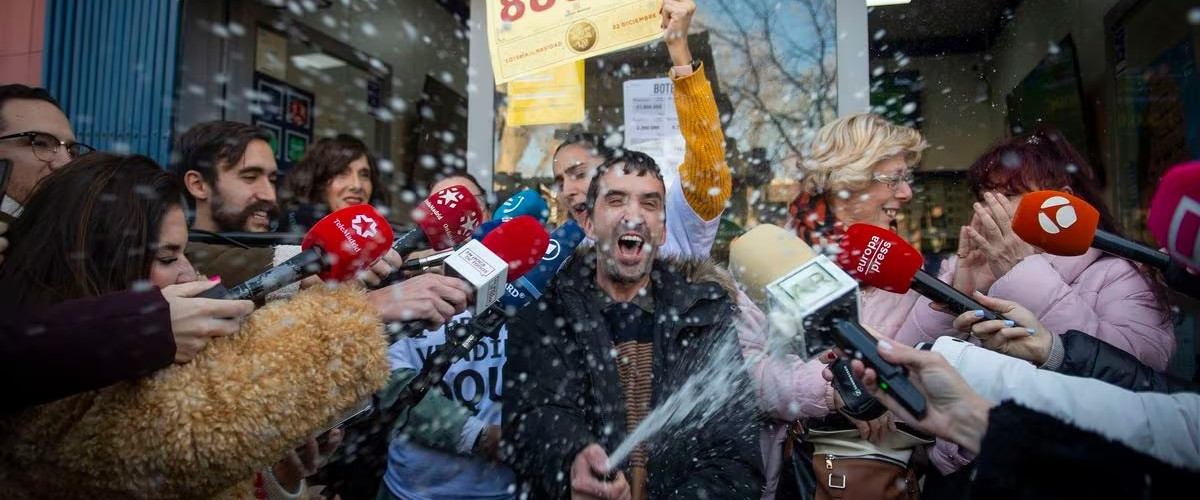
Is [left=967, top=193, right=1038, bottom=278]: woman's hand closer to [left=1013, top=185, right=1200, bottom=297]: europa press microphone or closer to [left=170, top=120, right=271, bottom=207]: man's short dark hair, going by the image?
[left=1013, top=185, right=1200, bottom=297]: europa press microphone

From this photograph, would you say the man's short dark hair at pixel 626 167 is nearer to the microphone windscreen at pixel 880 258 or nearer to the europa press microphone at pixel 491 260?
the europa press microphone at pixel 491 260

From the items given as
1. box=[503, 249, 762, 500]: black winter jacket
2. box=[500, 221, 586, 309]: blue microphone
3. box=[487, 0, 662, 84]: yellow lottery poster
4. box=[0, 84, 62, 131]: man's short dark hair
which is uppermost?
box=[487, 0, 662, 84]: yellow lottery poster

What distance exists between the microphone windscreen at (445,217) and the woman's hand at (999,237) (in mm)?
1717

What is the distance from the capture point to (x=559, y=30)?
3.65 metres

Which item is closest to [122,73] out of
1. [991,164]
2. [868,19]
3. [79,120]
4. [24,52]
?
[79,120]

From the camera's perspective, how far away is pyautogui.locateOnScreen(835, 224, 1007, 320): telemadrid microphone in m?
2.10

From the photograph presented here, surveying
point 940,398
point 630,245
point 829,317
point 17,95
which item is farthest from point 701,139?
point 17,95

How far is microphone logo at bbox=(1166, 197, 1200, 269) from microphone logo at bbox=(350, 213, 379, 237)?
1818 millimetres

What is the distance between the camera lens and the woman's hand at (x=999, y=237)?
244 centimetres

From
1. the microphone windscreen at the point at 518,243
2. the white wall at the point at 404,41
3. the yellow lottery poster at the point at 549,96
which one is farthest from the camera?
the white wall at the point at 404,41

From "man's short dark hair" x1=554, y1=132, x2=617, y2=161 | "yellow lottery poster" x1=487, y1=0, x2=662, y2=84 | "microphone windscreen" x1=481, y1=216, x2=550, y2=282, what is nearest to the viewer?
"microphone windscreen" x1=481, y1=216, x2=550, y2=282

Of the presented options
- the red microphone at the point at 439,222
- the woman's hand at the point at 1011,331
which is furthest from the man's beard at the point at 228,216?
the woman's hand at the point at 1011,331

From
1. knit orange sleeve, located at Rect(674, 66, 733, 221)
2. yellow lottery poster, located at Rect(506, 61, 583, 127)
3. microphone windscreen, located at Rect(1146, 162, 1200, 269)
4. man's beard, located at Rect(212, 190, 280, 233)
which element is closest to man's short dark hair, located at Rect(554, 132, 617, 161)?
knit orange sleeve, located at Rect(674, 66, 733, 221)

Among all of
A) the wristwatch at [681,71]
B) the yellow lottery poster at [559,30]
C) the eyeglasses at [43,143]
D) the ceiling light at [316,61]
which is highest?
the ceiling light at [316,61]
